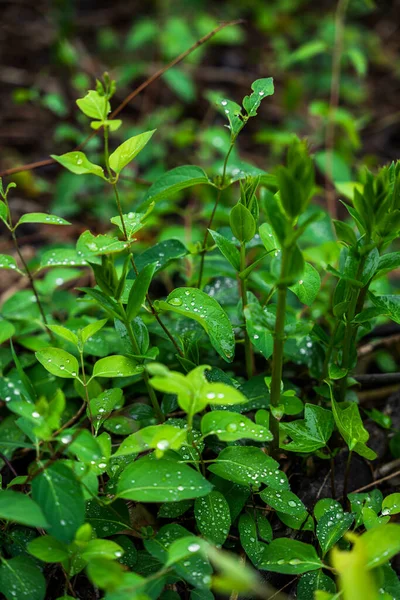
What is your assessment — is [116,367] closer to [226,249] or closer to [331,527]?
[226,249]

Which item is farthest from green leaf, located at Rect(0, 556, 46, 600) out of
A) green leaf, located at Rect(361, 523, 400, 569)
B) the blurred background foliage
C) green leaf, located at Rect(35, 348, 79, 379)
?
the blurred background foliage

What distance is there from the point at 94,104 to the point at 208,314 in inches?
22.0

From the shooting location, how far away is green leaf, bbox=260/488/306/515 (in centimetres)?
117

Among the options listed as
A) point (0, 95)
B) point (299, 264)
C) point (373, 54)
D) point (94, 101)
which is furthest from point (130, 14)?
point (299, 264)

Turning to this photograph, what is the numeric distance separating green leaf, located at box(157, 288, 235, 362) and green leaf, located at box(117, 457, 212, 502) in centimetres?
27

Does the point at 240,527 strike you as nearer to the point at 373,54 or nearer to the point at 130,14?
the point at 373,54

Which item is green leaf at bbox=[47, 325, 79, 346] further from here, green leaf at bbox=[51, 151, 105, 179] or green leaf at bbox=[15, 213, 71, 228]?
green leaf at bbox=[51, 151, 105, 179]

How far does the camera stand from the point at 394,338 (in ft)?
6.01

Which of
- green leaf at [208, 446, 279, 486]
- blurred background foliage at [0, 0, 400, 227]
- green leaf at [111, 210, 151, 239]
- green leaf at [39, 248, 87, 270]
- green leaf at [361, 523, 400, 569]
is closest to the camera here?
green leaf at [361, 523, 400, 569]

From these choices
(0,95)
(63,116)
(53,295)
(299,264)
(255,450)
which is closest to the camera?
(299,264)

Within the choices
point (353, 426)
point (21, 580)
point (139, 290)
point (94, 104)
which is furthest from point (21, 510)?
point (94, 104)

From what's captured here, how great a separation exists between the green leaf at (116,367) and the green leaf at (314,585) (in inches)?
22.4

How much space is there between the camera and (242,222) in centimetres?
124

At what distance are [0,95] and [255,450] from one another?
140 inches
